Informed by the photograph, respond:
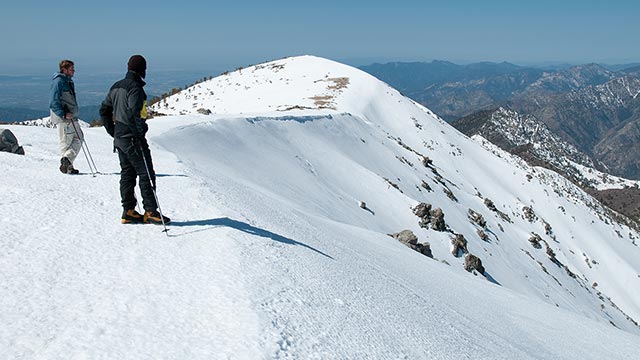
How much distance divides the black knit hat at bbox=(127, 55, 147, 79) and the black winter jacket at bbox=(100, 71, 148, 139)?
7cm

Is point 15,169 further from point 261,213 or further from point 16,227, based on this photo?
point 261,213

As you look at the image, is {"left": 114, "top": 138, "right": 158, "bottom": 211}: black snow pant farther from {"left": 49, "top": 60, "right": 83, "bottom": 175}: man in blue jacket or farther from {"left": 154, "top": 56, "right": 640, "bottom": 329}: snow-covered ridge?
{"left": 154, "top": 56, "right": 640, "bottom": 329}: snow-covered ridge

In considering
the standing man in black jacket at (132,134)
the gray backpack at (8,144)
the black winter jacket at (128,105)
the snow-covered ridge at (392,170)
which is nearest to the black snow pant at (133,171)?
the standing man in black jacket at (132,134)

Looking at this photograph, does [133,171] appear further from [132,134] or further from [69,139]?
[69,139]

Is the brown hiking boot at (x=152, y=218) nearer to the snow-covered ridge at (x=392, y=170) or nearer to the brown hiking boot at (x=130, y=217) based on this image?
the brown hiking boot at (x=130, y=217)

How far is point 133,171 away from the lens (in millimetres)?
7449

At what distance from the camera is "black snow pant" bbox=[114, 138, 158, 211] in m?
7.26

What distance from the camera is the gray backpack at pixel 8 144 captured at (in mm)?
11141

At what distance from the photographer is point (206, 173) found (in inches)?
513

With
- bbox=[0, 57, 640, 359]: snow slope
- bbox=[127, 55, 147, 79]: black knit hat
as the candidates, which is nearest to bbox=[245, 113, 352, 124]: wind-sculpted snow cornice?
bbox=[0, 57, 640, 359]: snow slope

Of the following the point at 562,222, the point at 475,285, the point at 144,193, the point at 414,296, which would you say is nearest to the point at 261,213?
the point at 144,193

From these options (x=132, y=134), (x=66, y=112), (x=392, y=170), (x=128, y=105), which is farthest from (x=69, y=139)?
(x=392, y=170)

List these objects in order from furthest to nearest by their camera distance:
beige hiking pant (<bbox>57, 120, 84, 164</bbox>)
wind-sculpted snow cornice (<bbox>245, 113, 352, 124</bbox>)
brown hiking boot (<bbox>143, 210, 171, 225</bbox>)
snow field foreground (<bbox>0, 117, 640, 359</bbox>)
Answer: wind-sculpted snow cornice (<bbox>245, 113, 352, 124</bbox>) → beige hiking pant (<bbox>57, 120, 84, 164</bbox>) → brown hiking boot (<bbox>143, 210, 171, 225</bbox>) → snow field foreground (<bbox>0, 117, 640, 359</bbox>)

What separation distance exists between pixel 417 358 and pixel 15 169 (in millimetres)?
9430
